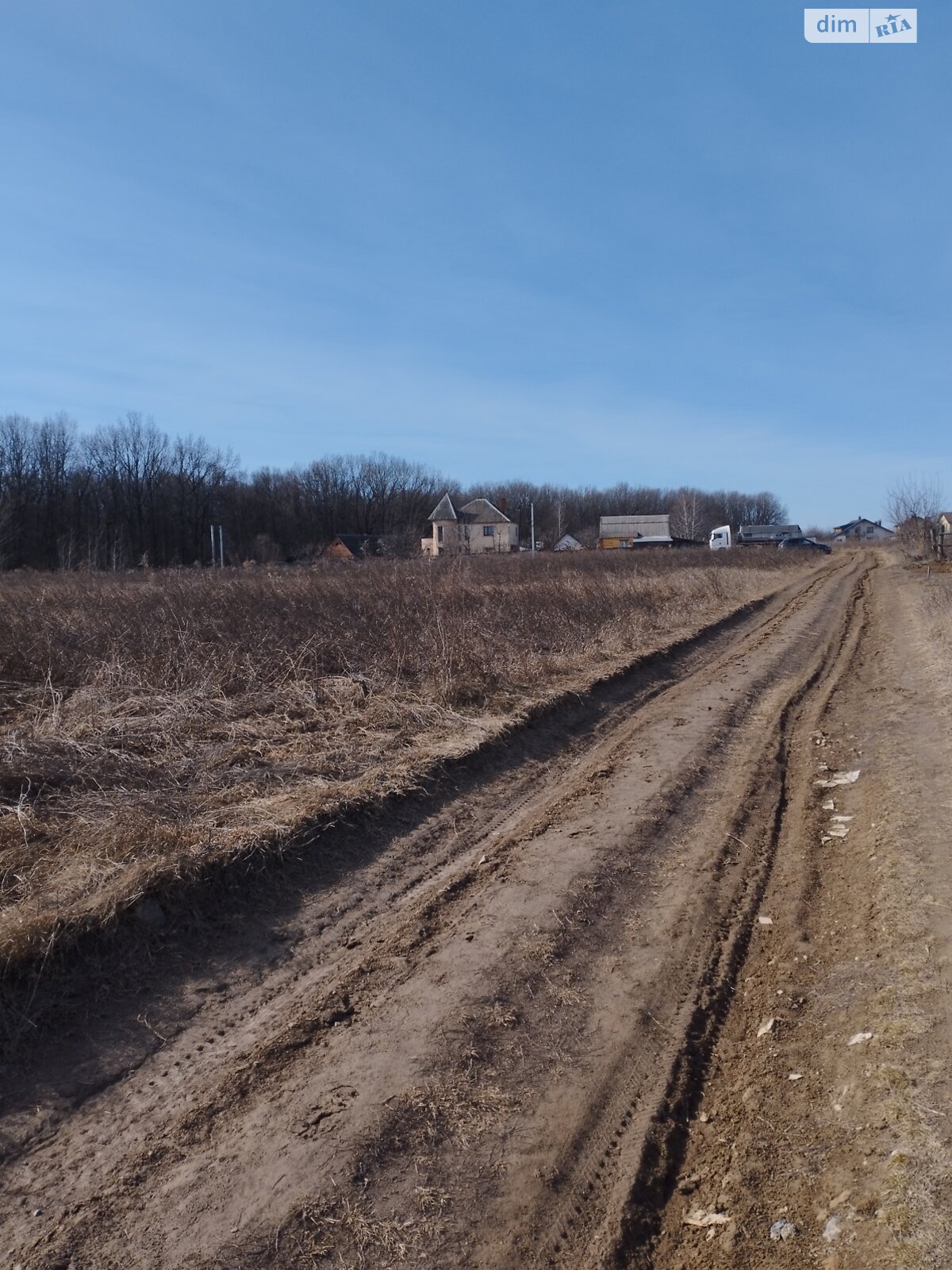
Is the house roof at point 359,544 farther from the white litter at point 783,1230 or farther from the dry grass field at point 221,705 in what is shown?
the white litter at point 783,1230

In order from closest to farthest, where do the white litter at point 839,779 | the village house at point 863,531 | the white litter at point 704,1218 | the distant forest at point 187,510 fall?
the white litter at point 704,1218, the white litter at point 839,779, the distant forest at point 187,510, the village house at point 863,531

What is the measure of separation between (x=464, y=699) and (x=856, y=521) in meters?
158

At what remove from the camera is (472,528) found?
8106 cm

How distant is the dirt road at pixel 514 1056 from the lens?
10.1 feet

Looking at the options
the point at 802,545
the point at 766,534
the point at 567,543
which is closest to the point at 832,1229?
the point at 802,545

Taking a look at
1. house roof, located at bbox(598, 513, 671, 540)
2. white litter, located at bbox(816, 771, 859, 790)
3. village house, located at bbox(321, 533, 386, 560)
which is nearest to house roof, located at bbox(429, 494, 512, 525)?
village house, located at bbox(321, 533, 386, 560)

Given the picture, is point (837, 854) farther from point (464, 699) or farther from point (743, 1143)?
point (464, 699)

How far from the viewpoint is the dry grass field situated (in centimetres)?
575

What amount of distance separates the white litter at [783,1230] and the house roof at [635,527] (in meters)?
99.0

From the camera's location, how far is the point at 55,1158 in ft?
11.3

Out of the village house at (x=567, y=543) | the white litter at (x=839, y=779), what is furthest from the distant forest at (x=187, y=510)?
the white litter at (x=839, y=779)

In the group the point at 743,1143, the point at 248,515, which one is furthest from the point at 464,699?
the point at 248,515

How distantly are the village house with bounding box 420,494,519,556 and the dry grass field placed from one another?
5420 cm

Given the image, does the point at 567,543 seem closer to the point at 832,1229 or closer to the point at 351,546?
the point at 351,546
